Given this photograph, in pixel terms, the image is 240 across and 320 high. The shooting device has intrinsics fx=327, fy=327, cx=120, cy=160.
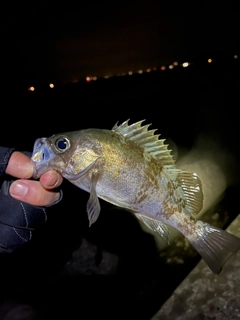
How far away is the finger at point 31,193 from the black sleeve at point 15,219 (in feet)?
0.37

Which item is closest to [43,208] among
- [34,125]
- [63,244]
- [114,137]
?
[114,137]

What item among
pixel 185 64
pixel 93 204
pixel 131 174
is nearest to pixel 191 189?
pixel 131 174

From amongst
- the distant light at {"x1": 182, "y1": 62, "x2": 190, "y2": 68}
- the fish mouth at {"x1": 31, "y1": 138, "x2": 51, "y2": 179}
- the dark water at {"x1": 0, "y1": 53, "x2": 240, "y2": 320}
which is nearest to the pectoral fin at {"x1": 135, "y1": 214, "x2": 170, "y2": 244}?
the fish mouth at {"x1": 31, "y1": 138, "x2": 51, "y2": 179}

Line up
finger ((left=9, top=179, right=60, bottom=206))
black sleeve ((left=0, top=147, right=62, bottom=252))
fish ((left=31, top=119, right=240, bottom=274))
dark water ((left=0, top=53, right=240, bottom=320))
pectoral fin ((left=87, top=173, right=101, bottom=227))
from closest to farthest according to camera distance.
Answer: pectoral fin ((left=87, top=173, right=101, bottom=227))
fish ((left=31, top=119, right=240, bottom=274))
finger ((left=9, top=179, right=60, bottom=206))
black sleeve ((left=0, top=147, right=62, bottom=252))
dark water ((left=0, top=53, right=240, bottom=320))

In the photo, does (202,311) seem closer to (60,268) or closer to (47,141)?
(47,141)

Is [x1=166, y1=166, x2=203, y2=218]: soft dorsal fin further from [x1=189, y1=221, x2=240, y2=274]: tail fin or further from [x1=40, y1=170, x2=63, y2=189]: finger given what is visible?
[x1=40, y1=170, x2=63, y2=189]: finger

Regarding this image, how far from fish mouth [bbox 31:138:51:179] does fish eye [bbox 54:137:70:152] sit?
0.08 m

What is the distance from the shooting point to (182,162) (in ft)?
28.0

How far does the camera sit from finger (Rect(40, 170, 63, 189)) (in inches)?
105

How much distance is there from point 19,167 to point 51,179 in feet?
1.09

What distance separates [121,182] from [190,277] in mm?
1738

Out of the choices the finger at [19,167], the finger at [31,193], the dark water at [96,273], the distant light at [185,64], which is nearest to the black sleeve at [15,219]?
the finger at [31,193]

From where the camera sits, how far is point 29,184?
284 centimetres

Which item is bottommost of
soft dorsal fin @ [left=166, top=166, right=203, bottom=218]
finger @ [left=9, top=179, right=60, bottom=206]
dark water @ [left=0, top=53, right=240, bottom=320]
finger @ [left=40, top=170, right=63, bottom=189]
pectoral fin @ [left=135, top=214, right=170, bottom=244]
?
dark water @ [left=0, top=53, right=240, bottom=320]
